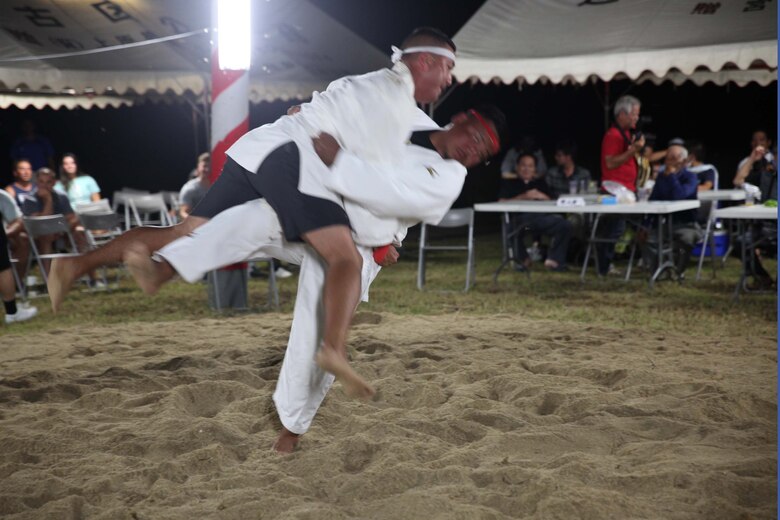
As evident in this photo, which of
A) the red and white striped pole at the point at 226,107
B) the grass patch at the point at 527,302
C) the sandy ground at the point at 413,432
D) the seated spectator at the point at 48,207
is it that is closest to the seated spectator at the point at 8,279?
the grass patch at the point at 527,302

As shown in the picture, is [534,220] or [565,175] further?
[565,175]

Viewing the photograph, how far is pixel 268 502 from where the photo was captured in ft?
9.69

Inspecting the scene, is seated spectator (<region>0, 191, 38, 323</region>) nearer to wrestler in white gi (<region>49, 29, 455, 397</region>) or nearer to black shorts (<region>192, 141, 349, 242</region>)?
wrestler in white gi (<region>49, 29, 455, 397</region>)

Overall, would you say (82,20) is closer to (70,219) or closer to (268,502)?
(70,219)

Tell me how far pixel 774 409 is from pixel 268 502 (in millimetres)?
2476

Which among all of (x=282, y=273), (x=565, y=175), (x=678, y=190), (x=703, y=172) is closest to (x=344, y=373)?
(x=678, y=190)

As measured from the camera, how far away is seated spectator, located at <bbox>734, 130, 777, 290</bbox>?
26.5 feet

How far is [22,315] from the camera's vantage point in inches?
287

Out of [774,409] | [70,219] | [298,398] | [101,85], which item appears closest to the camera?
[298,398]

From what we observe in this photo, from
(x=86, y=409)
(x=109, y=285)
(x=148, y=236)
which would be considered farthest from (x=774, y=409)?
(x=109, y=285)

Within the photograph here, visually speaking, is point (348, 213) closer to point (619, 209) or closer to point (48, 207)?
point (619, 209)

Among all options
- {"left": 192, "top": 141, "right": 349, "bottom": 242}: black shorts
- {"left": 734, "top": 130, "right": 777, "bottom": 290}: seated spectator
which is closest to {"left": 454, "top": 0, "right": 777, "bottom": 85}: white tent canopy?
{"left": 734, "top": 130, "right": 777, "bottom": 290}: seated spectator

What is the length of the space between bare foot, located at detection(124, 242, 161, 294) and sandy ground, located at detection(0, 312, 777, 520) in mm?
716

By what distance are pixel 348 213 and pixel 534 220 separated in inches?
267
